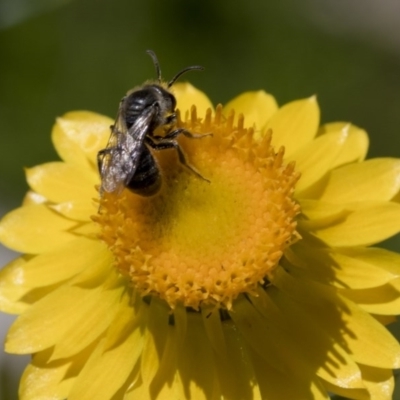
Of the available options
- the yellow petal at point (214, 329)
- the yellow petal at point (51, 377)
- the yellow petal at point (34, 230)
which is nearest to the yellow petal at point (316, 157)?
the yellow petal at point (214, 329)

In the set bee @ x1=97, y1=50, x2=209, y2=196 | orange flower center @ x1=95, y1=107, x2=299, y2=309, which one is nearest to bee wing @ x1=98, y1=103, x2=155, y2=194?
bee @ x1=97, y1=50, x2=209, y2=196

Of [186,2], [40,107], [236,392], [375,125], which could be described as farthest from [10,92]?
[236,392]

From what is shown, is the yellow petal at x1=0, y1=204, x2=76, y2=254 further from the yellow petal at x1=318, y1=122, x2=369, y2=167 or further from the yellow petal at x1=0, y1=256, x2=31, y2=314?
the yellow petal at x1=318, y1=122, x2=369, y2=167

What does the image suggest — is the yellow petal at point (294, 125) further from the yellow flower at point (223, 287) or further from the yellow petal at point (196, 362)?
the yellow petal at point (196, 362)

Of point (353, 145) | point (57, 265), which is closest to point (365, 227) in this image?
point (353, 145)

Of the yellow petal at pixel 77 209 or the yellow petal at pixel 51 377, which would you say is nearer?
the yellow petal at pixel 51 377

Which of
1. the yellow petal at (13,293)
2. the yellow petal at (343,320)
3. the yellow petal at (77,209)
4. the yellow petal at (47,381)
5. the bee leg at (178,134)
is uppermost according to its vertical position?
the bee leg at (178,134)

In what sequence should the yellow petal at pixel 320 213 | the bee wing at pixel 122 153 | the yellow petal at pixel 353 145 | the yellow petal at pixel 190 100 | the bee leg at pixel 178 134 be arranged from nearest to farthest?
the bee wing at pixel 122 153
the bee leg at pixel 178 134
the yellow petal at pixel 320 213
the yellow petal at pixel 353 145
the yellow petal at pixel 190 100

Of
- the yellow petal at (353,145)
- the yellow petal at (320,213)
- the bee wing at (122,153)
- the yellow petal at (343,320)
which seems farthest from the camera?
the yellow petal at (353,145)

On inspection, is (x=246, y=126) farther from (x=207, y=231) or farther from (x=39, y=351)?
(x=39, y=351)
